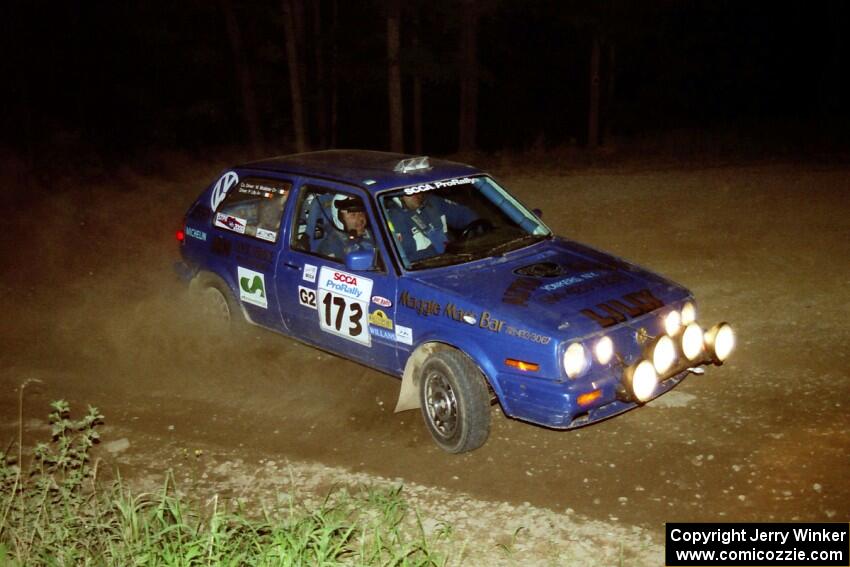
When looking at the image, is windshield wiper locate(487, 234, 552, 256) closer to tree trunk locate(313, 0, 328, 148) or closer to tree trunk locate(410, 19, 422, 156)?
tree trunk locate(410, 19, 422, 156)

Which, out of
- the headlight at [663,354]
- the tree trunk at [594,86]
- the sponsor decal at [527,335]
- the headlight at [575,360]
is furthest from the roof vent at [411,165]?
the tree trunk at [594,86]

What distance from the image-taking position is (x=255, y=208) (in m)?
6.99

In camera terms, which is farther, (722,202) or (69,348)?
(722,202)

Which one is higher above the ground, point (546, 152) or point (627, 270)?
point (627, 270)

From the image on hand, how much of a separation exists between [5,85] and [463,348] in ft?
79.1

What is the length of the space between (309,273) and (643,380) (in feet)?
8.60

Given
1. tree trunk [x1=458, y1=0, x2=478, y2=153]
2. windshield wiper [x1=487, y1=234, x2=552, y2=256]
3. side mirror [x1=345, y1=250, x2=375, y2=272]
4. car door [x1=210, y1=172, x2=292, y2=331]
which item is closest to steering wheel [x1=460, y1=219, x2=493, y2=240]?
windshield wiper [x1=487, y1=234, x2=552, y2=256]

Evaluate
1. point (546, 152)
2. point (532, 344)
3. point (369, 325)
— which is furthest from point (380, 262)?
point (546, 152)

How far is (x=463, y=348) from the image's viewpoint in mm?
5211

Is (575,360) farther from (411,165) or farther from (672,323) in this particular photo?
(411,165)

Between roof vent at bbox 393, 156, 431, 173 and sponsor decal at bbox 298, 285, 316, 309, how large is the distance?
1130mm

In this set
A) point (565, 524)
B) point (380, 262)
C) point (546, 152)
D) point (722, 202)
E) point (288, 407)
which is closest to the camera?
point (565, 524)

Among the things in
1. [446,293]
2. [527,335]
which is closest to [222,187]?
[446,293]

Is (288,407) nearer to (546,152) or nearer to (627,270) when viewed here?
(627,270)
